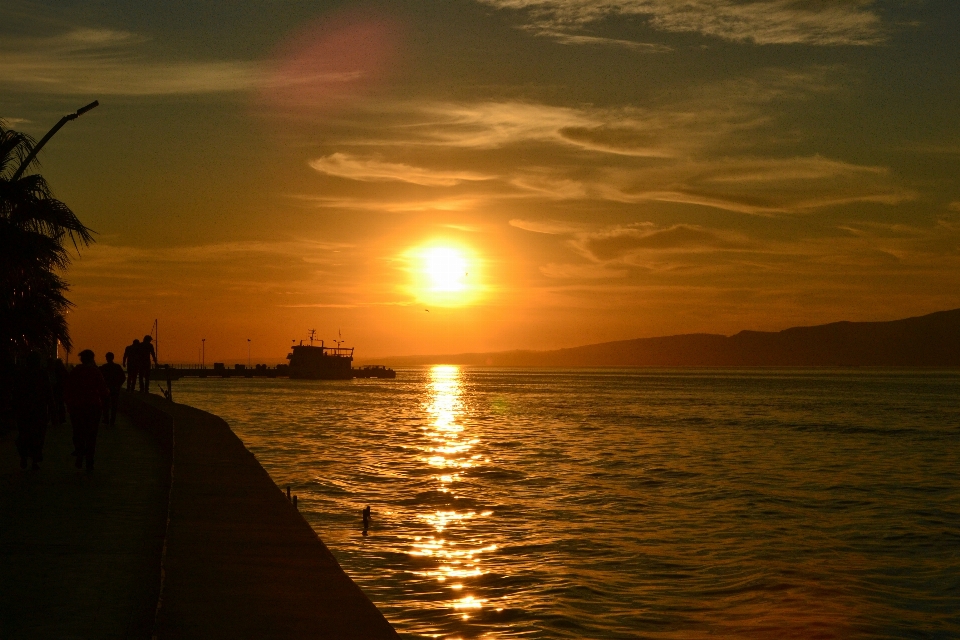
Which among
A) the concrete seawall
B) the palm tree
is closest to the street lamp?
the palm tree

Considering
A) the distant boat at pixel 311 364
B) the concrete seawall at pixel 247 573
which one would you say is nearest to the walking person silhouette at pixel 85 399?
the concrete seawall at pixel 247 573

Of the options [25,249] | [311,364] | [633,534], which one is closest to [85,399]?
[25,249]

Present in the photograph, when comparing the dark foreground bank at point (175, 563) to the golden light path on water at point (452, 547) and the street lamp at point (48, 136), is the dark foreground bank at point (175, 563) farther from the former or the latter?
the street lamp at point (48, 136)

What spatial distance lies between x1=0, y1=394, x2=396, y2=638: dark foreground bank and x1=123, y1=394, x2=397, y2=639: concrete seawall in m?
0.01

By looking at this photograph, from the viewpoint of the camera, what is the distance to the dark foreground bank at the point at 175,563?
6.79 metres

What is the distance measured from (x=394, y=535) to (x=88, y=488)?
192 inches

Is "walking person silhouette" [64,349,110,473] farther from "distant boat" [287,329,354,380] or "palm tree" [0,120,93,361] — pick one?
"distant boat" [287,329,354,380]

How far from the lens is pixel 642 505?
21172 mm

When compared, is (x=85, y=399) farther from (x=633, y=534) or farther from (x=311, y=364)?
(x=311, y=364)

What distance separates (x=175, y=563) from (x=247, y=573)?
2.22 feet

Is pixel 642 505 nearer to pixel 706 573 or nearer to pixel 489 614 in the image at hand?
pixel 706 573

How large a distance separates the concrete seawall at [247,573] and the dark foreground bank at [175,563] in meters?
0.01

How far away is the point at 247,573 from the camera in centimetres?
802

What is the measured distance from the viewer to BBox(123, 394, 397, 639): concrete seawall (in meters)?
6.56
